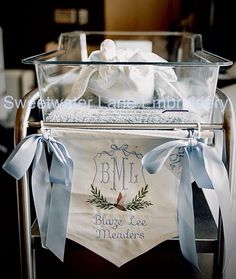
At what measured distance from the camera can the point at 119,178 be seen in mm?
709

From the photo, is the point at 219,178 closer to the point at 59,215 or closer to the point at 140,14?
the point at 59,215

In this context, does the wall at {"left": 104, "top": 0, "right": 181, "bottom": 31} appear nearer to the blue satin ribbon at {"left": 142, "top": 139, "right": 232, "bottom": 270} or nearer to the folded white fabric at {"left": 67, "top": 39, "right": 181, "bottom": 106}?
the folded white fabric at {"left": 67, "top": 39, "right": 181, "bottom": 106}

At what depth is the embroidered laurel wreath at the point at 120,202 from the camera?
0.71 meters

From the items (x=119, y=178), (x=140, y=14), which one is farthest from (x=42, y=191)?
(x=140, y=14)

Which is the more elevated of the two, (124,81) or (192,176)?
(124,81)

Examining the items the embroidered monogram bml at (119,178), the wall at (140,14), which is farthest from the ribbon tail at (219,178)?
the wall at (140,14)

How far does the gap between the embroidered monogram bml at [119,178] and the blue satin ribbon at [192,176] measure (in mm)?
52

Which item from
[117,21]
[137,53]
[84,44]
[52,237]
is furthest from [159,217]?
[117,21]

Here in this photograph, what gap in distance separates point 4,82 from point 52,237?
0.80 meters

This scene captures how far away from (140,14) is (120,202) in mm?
754

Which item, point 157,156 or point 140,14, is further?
point 140,14

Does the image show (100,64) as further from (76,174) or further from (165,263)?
(165,263)

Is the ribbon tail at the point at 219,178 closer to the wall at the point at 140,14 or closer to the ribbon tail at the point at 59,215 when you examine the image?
the ribbon tail at the point at 59,215

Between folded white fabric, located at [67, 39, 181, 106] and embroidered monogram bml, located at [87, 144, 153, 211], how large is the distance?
98 millimetres
